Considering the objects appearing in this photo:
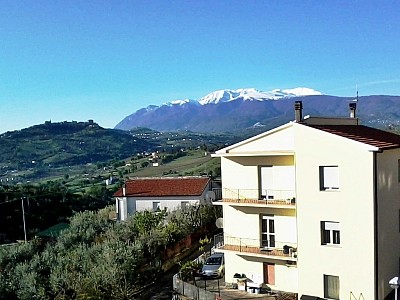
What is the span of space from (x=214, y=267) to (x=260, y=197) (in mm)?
5380

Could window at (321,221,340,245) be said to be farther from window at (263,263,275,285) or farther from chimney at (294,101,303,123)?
chimney at (294,101,303,123)

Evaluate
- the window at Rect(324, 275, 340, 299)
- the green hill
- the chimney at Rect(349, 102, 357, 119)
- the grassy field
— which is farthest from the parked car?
the green hill

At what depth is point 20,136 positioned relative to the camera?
15650cm

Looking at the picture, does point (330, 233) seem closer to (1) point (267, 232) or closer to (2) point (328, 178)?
(2) point (328, 178)

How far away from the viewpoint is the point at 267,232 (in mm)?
21609

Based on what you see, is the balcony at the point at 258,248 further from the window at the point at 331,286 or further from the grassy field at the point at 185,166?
the grassy field at the point at 185,166

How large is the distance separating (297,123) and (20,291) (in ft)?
54.1

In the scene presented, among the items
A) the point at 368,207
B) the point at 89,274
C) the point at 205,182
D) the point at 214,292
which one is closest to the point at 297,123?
the point at 368,207

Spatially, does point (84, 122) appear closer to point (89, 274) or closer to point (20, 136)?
point (20, 136)

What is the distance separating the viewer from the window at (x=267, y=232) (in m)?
21.5

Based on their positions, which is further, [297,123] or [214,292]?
[214,292]

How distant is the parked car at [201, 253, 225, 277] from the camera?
2391 cm

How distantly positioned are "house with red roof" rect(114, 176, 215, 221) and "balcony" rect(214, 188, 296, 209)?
22.3m

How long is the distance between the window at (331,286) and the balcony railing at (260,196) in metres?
3.55
